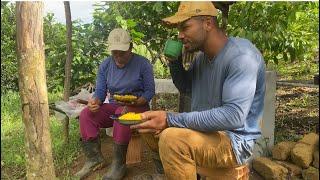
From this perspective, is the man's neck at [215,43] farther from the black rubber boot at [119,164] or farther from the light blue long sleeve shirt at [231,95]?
the black rubber boot at [119,164]

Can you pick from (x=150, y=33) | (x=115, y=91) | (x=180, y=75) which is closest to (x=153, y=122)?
(x=180, y=75)

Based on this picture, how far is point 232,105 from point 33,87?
1.38 meters

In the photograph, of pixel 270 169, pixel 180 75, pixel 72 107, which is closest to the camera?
pixel 180 75

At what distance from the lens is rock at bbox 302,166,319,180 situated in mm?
3602

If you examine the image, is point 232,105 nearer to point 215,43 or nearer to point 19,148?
point 215,43

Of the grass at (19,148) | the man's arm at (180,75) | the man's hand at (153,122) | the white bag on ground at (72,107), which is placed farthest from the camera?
the white bag on ground at (72,107)

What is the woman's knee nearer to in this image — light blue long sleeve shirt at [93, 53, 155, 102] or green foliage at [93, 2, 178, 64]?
light blue long sleeve shirt at [93, 53, 155, 102]

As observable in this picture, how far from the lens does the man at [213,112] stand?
2479mm

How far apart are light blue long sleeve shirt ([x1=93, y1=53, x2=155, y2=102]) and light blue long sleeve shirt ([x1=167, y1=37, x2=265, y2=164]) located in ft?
3.30

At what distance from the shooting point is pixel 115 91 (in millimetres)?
4020

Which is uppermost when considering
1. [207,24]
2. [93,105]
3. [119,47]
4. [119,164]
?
[207,24]

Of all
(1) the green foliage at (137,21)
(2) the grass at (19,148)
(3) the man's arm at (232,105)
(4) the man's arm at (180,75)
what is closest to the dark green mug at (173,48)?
(4) the man's arm at (180,75)

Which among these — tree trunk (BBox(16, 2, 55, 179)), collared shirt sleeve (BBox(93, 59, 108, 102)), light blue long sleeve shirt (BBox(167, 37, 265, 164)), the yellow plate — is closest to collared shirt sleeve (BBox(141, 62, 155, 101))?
collared shirt sleeve (BBox(93, 59, 108, 102))

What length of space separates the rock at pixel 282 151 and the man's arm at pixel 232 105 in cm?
152
